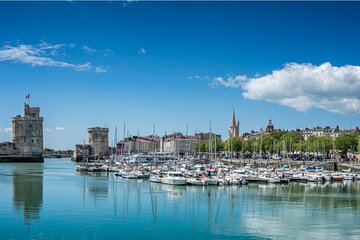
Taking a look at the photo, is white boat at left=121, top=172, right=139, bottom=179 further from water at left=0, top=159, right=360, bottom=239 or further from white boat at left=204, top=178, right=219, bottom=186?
white boat at left=204, top=178, right=219, bottom=186

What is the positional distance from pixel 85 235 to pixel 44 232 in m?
1.94

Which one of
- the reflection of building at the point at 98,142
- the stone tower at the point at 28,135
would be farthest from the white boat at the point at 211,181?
the reflection of building at the point at 98,142

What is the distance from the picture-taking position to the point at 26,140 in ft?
358

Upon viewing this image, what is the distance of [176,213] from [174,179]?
621 inches

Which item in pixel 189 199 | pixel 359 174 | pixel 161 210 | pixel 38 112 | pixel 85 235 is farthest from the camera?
pixel 38 112

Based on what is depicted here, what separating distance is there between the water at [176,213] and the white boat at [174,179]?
1132 mm

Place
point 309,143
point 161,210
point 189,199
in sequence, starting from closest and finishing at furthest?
point 161,210, point 189,199, point 309,143

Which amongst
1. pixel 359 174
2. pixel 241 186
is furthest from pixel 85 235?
pixel 359 174

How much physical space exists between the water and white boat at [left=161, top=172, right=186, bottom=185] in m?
1.13

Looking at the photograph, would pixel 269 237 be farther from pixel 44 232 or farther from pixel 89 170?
pixel 89 170

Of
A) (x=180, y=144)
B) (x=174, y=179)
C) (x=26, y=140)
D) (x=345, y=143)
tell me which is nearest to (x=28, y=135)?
(x=26, y=140)

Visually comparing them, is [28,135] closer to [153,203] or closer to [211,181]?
[211,181]

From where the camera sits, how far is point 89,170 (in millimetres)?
69000

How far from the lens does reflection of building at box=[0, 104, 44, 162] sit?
10794 centimetres
